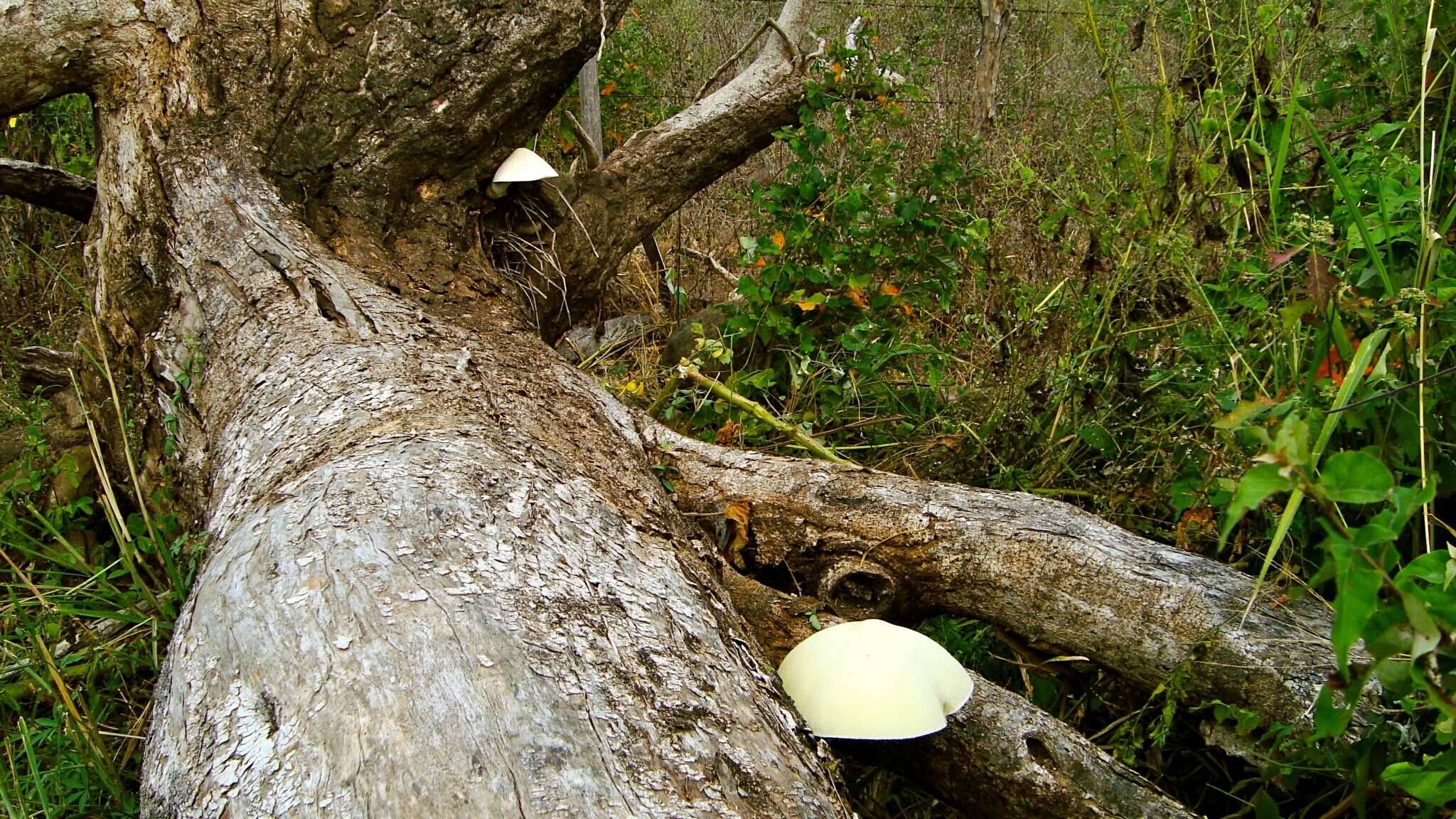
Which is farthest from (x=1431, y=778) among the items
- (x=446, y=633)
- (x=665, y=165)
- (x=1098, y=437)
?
(x=665, y=165)

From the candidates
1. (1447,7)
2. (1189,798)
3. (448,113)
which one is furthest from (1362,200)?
(448,113)

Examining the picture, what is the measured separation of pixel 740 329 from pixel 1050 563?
1622 millimetres

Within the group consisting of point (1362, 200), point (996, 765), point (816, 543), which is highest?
point (1362, 200)

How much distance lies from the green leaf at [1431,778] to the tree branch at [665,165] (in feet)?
9.38

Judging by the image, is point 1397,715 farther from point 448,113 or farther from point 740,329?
point 448,113

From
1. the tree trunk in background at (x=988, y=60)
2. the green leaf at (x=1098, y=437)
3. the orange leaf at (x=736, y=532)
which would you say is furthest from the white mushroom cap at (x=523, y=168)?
the tree trunk in background at (x=988, y=60)

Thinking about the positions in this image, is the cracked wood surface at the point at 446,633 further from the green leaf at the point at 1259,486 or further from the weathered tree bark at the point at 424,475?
the green leaf at the point at 1259,486

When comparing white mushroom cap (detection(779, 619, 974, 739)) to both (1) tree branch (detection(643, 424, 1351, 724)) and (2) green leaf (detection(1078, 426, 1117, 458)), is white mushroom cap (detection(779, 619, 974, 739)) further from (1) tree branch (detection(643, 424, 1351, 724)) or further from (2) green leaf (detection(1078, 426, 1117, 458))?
(2) green leaf (detection(1078, 426, 1117, 458))

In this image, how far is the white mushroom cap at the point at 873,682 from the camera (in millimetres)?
1433

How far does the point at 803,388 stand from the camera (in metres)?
3.25

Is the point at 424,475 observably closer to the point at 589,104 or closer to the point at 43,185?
the point at 43,185

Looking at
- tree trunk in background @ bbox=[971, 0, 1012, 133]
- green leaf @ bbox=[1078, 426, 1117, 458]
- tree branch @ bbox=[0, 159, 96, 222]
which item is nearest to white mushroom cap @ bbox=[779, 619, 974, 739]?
green leaf @ bbox=[1078, 426, 1117, 458]

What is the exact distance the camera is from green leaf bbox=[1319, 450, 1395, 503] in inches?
32.3

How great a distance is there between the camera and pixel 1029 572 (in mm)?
1916
